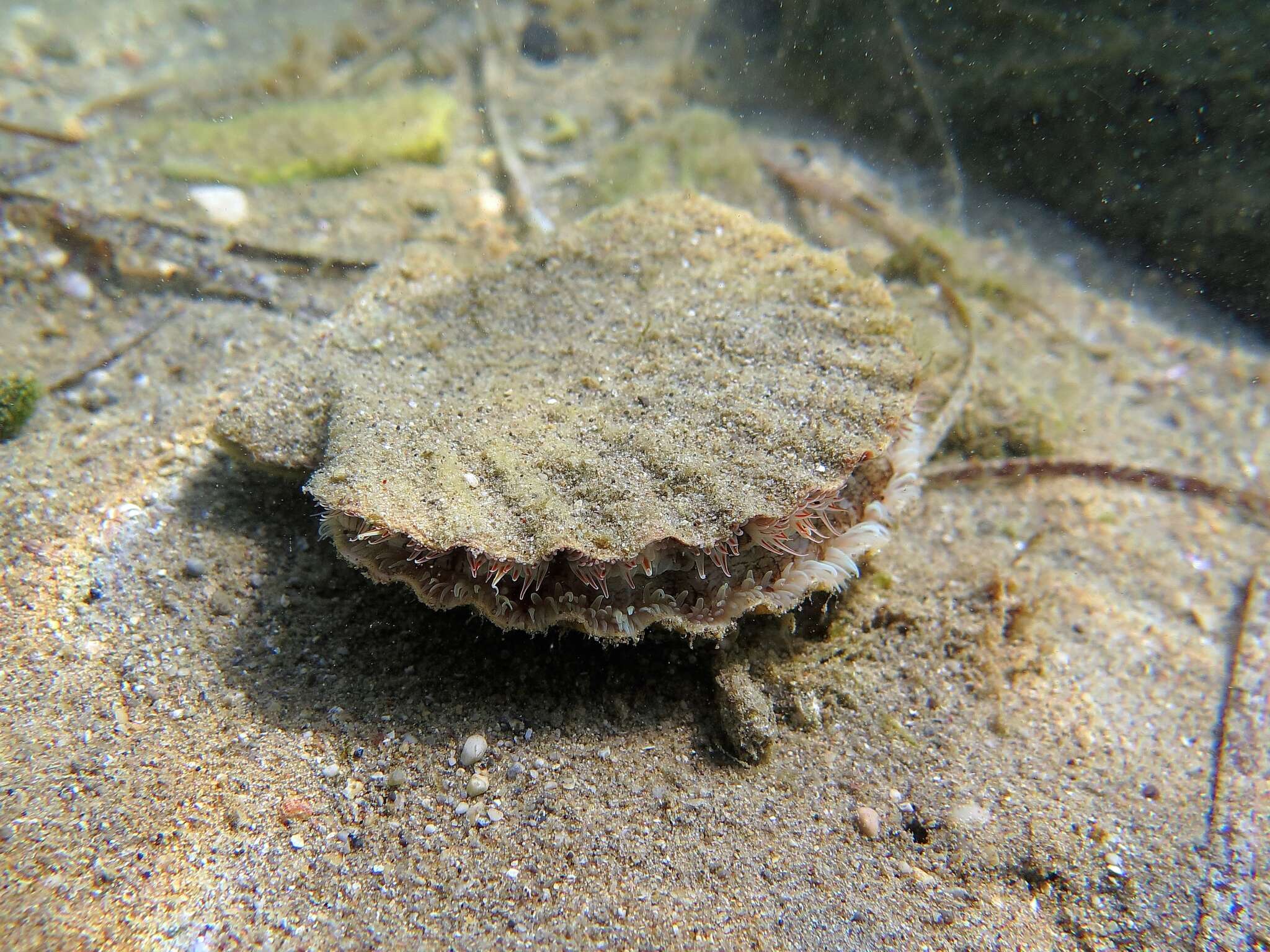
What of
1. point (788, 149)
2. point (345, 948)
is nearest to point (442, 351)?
point (345, 948)

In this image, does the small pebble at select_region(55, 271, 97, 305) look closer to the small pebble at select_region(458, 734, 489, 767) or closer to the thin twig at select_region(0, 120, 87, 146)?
the thin twig at select_region(0, 120, 87, 146)

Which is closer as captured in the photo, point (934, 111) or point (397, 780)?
point (397, 780)

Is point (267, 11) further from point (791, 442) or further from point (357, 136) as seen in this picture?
point (791, 442)

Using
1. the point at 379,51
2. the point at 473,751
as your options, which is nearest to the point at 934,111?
the point at 379,51

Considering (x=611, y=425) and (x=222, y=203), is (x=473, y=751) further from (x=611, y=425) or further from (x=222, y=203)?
(x=222, y=203)

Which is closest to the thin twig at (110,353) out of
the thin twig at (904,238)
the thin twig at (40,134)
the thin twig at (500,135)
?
the thin twig at (40,134)

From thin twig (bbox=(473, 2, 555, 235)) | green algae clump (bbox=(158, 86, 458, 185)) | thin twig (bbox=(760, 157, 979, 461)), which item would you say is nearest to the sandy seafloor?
thin twig (bbox=(760, 157, 979, 461))
